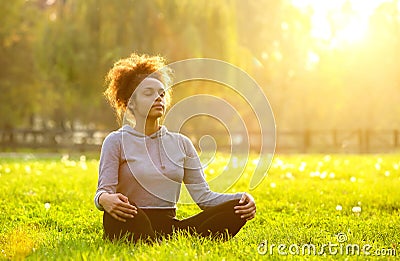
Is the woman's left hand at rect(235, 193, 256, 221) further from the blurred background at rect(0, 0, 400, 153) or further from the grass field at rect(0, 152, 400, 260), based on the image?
the blurred background at rect(0, 0, 400, 153)

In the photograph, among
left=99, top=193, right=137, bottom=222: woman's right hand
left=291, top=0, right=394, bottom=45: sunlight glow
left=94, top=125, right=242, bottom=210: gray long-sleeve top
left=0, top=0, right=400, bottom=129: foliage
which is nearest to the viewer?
left=99, top=193, right=137, bottom=222: woman's right hand

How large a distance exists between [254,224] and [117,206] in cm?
248

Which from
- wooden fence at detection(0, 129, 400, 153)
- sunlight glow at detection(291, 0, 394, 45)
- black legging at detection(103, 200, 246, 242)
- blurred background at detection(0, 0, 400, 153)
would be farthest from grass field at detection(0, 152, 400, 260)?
sunlight glow at detection(291, 0, 394, 45)

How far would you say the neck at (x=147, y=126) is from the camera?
17.7 feet

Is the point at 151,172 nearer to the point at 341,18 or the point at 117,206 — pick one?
the point at 117,206

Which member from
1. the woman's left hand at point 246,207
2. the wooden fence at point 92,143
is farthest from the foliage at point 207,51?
the woman's left hand at point 246,207

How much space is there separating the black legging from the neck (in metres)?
0.67

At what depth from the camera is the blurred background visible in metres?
26.6

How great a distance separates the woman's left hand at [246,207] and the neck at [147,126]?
3.26 feet

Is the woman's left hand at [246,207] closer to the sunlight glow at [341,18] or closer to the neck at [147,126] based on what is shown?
the neck at [147,126]

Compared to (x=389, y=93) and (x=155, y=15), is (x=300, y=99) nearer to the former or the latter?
(x=389, y=93)

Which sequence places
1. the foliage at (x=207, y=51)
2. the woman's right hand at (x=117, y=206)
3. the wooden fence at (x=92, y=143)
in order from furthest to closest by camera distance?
1. the wooden fence at (x=92, y=143)
2. the foliage at (x=207, y=51)
3. the woman's right hand at (x=117, y=206)

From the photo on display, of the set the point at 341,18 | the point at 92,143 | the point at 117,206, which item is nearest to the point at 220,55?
the point at 92,143

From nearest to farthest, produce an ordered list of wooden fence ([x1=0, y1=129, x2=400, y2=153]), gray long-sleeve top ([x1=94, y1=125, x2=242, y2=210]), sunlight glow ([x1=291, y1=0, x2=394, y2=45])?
gray long-sleeve top ([x1=94, y1=125, x2=242, y2=210]), wooden fence ([x1=0, y1=129, x2=400, y2=153]), sunlight glow ([x1=291, y1=0, x2=394, y2=45])
